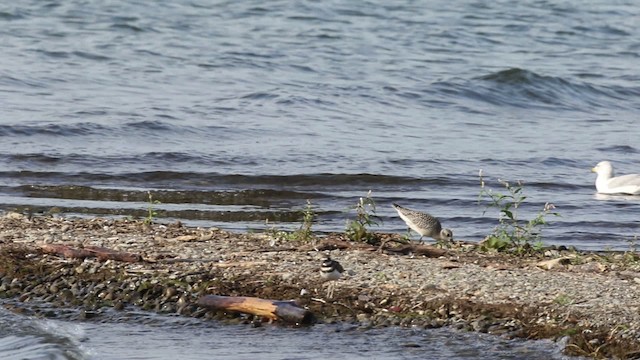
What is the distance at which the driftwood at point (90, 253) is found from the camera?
8680 mm

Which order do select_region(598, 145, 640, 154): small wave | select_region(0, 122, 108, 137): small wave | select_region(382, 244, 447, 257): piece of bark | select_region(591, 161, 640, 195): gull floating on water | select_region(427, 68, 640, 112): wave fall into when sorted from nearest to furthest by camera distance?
select_region(382, 244, 447, 257): piece of bark, select_region(591, 161, 640, 195): gull floating on water, select_region(0, 122, 108, 137): small wave, select_region(598, 145, 640, 154): small wave, select_region(427, 68, 640, 112): wave

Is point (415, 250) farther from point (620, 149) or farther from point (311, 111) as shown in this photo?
point (311, 111)

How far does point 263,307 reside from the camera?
7.83 meters

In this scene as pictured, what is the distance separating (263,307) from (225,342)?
45 cm

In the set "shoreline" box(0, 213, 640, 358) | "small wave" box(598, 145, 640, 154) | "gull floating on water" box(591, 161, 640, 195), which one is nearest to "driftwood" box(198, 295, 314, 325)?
"shoreline" box(0, 213, 640, 358)

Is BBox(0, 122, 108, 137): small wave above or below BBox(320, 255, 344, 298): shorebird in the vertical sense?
above

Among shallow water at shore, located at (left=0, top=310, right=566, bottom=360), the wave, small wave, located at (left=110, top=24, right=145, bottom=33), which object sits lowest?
shallow water at shore, located at (left=0, top=310, right=566, bottom=360)

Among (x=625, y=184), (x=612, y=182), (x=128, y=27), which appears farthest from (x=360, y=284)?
(x=128, y=27)

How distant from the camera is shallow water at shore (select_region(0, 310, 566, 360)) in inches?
286

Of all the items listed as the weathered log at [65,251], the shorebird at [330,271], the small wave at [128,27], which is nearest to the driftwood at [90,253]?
the weathered log at [65,251]

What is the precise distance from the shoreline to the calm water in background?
7.21ft

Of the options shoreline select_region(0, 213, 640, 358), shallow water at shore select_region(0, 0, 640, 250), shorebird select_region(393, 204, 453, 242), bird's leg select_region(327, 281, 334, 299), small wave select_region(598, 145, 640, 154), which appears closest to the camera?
shoreline select_region(0, 213, 640, 358)

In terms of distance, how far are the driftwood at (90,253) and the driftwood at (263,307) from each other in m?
0.92

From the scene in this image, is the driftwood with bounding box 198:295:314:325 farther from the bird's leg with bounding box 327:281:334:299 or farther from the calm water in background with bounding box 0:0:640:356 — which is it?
the calm water in background with bounding box 0:0:640:356
